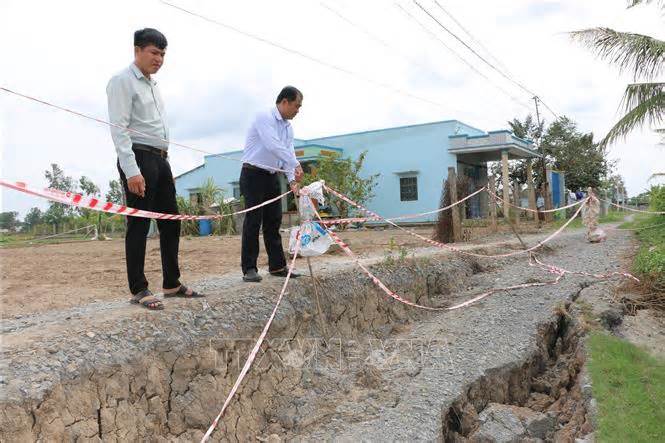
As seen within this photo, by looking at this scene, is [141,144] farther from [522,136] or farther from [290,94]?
[522,136]

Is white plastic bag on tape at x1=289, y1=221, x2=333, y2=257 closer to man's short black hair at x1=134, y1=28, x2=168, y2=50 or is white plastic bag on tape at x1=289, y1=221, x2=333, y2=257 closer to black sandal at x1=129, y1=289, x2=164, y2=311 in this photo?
black sandal at x1=129, y1=289, x2=164, y2=311

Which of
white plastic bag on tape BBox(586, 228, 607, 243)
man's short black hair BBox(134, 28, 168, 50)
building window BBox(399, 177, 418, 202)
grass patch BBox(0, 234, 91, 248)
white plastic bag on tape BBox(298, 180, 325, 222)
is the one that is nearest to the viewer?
man's short black hair BBox(134, 28, 168, 50)

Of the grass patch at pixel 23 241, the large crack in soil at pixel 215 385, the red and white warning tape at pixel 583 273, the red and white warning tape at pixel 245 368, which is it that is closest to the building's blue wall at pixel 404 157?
the grass patch at pixel 23 241

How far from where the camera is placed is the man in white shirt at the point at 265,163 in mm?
4812

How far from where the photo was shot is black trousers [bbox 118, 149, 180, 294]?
3910mm

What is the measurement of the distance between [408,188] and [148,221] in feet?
55.4

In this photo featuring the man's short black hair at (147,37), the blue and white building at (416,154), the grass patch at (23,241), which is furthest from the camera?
the blue and white building at (416,154)

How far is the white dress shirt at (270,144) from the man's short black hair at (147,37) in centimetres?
119

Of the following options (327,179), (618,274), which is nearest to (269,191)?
(618,274)

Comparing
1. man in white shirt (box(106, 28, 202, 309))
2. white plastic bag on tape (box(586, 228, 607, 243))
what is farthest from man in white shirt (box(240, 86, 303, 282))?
white plastic bag on tape (box(586, 228, 607, 243))

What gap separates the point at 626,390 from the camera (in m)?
4.25

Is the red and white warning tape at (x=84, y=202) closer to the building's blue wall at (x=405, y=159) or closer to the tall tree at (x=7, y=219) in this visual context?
the tall tree at (x=7, y=219)

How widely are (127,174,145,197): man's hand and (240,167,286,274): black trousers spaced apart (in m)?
1.25

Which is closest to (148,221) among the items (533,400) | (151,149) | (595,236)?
(151,149)
